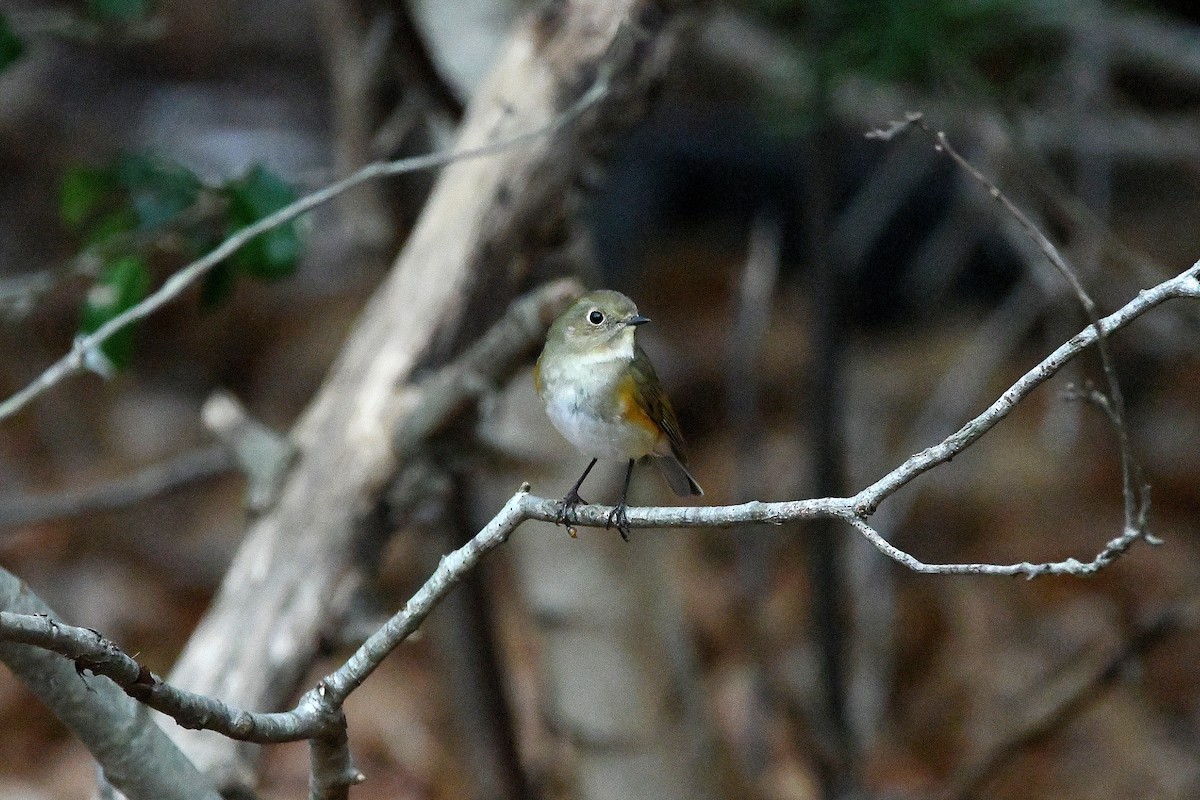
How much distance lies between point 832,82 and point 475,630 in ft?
6.62

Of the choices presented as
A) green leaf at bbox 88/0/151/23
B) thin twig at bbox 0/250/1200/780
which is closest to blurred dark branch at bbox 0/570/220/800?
thin twig at bbox 0/250/1200/780

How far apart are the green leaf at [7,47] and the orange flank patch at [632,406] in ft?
5.38

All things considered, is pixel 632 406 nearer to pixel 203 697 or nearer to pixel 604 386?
pixel 604 386

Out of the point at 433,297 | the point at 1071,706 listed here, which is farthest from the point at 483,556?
the point at 1071,706

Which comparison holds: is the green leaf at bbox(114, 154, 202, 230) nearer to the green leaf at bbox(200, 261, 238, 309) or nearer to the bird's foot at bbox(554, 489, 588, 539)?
the green leaf at bbox(200, 261, 238, 309)

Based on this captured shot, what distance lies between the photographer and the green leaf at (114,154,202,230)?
10.3 feet

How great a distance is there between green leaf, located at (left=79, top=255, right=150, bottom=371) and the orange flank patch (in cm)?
118

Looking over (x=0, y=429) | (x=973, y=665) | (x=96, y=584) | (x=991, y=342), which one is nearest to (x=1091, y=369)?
(x=991, y=342)

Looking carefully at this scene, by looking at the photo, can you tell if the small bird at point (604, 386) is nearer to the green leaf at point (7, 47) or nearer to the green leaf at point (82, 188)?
the green leaf at point (82, 188)

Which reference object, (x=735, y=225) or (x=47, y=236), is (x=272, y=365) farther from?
(x=735, y=225)

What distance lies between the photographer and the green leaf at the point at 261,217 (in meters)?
3.04

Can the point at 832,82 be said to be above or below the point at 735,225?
below

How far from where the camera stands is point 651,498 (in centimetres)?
394

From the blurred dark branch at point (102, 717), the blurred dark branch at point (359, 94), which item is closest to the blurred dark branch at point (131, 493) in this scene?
the blurred dark branch at point (359, 94)
